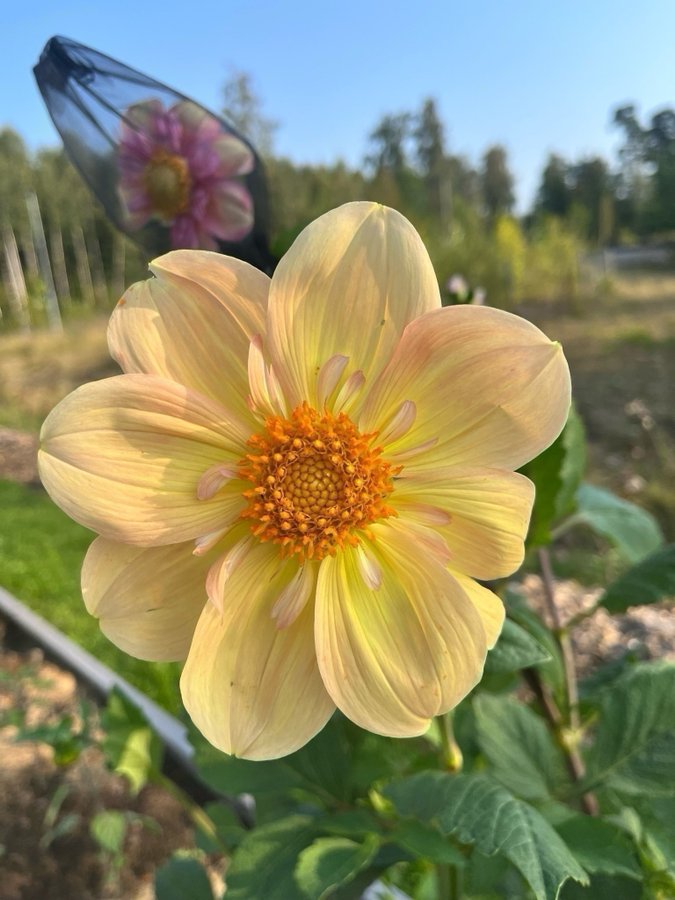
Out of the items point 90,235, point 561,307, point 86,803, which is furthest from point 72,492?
point 90,235

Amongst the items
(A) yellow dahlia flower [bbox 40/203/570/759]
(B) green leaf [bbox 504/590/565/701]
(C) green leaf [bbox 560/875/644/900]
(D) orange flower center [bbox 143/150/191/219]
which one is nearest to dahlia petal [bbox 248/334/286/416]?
(A) yellow dahlia flower [bbox 40/203/570/759]

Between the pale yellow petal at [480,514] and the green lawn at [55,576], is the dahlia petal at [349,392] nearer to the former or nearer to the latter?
the pale yellow petal at [480,514]

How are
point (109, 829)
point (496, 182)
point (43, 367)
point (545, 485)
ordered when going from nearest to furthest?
point (545, 485)
point (109, 829)
point (43, 367)
point (496, 182)

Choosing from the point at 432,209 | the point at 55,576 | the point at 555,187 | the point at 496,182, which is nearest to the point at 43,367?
the point at 55,576

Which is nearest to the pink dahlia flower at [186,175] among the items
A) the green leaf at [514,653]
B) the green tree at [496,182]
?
the green leaf at [514,653]

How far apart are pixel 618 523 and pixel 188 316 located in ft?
2.46

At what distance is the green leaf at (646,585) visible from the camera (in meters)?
0.75

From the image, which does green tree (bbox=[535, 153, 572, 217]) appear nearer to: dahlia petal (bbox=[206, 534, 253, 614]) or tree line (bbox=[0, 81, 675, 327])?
tree line (bbox=[0, 81, 675, 327])

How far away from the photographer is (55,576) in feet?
10.8

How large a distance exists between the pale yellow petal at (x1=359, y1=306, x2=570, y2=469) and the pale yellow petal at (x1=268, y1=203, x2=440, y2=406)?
0.03 metres

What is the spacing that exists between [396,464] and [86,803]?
6.04 feet

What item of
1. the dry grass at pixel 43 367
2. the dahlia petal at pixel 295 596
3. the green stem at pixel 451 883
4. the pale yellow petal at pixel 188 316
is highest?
the pale yellow petal at pixel 188 316

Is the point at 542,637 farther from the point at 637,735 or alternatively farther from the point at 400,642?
the point at 400,642

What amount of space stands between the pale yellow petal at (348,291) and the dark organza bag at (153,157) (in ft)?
0.63
